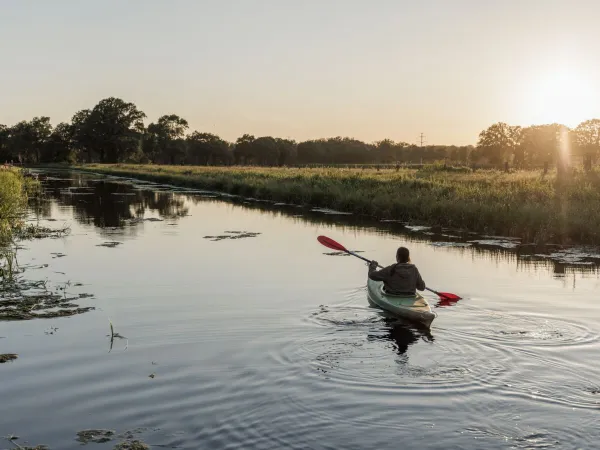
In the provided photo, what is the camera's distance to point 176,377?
8562 millimetres

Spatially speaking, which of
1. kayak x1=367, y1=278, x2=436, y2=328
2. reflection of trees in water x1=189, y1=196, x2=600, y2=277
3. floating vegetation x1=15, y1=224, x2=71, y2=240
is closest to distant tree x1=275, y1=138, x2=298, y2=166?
reflection of trees in water x1=189, y1=196, x2=600, y2=277

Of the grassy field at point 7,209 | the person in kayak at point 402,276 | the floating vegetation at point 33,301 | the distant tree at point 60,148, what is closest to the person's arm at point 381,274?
the person in kayak at point 402,276

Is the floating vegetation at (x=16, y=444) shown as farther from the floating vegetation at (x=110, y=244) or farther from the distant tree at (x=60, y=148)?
the distant tree at (x=60, y=148)

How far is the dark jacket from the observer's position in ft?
39.2

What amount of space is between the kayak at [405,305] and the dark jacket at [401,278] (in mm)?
118

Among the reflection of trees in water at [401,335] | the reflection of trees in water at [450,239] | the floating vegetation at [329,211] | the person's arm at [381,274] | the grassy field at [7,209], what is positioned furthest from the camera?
the floating vegetation at [329,211]

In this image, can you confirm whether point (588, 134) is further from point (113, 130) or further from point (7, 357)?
point (7, 357)

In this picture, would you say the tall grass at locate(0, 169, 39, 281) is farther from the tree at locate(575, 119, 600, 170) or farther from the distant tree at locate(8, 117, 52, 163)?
the distant tree at locate(8, 117, 52, 163)

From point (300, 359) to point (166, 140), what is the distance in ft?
469

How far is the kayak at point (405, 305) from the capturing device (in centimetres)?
1112

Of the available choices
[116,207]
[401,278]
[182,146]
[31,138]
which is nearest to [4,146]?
[31,138]

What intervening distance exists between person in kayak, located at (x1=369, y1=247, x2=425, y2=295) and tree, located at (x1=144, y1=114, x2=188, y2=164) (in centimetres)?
13645

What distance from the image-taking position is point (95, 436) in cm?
673

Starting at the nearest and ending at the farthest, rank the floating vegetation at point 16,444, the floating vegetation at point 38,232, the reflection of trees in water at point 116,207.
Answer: the floating vegetation at point 16,444, the floating vegetation at point 38,232, the reflection of trees in water at point 116,207
